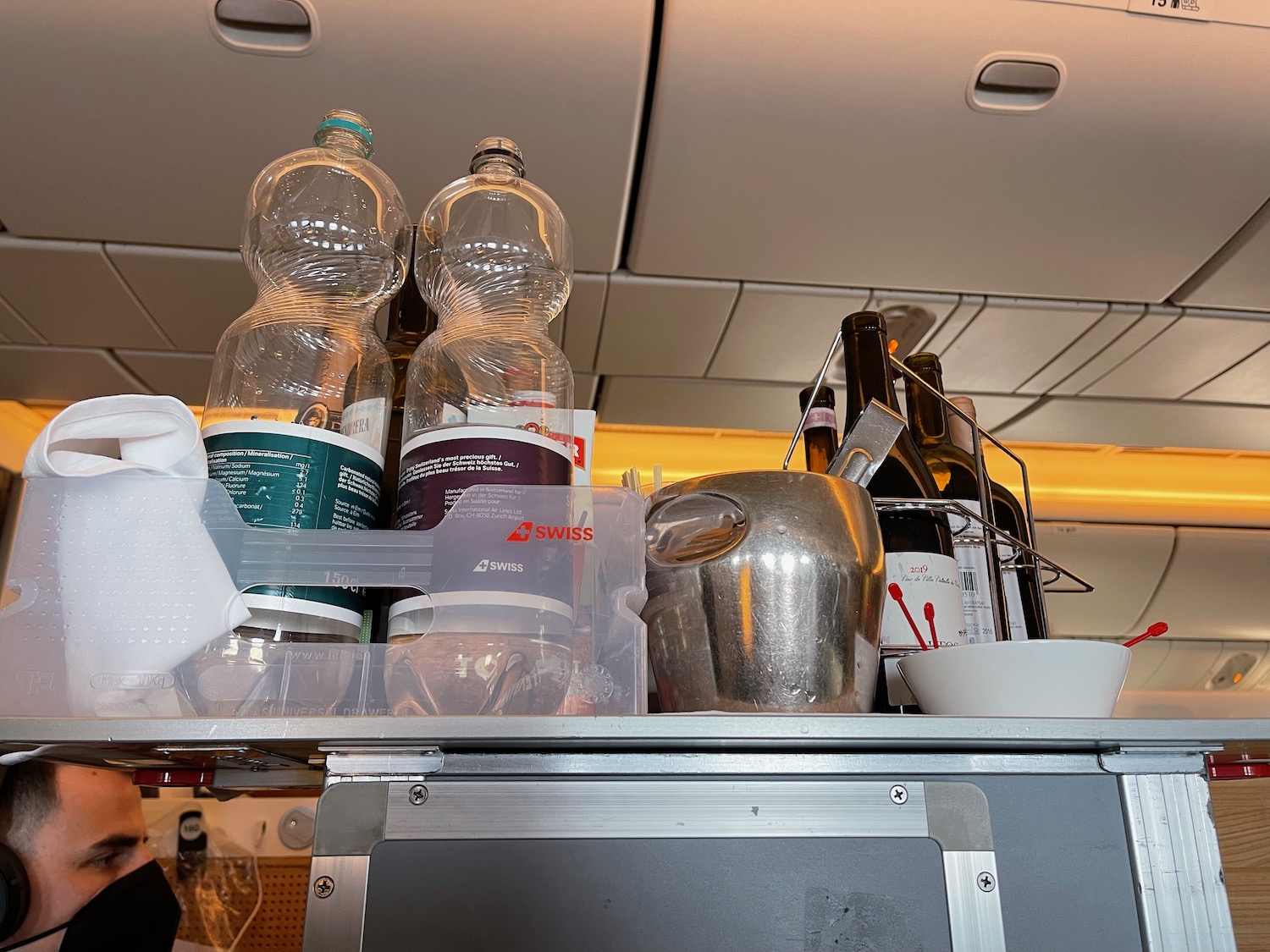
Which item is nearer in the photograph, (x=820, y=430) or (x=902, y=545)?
(x=902, y=545)

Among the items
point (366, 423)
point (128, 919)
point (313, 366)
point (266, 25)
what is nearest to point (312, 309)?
point (313, 366)

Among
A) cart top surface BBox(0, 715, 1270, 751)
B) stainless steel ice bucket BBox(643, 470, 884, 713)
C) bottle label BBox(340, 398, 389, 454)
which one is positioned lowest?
cart top surface BBox(0, 715, 1270, 751)

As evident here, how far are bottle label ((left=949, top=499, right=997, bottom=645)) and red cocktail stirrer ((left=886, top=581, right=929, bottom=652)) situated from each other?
0.09 meters

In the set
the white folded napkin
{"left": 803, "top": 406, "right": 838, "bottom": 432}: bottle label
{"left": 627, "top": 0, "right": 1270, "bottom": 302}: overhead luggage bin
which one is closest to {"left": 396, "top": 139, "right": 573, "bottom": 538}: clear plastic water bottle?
the white folded napkin

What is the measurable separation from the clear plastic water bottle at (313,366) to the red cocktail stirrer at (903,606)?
361 mm

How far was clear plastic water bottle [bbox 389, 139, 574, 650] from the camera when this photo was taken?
449 mm

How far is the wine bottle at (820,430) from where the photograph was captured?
2.58 ft

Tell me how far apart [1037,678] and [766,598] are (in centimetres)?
15

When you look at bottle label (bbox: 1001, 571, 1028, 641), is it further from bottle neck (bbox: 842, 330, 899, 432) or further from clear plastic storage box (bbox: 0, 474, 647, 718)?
clear plastic storage box (bbox: 0, 474, 647, 718)

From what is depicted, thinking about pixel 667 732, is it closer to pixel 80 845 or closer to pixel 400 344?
pixel 400 344

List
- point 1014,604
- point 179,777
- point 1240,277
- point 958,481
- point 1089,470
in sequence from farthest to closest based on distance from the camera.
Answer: point 1089,470
point 1240,277
point 958,481
point 1014,604
point 179,777

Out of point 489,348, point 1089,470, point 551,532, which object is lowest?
point 551,532

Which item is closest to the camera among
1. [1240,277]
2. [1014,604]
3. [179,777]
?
[179,777]

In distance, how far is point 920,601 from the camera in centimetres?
61
